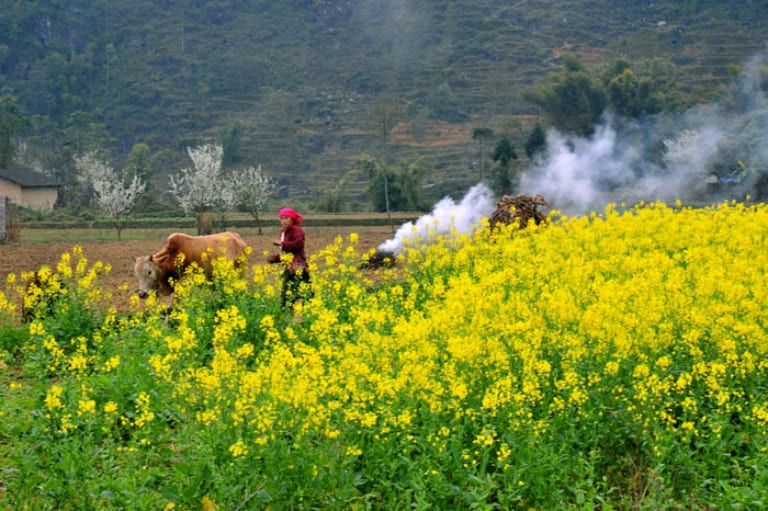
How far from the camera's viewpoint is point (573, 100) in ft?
189

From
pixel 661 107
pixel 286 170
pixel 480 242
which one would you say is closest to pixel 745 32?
pixel 661 107

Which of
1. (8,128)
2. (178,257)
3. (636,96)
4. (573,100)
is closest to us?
(178,257)

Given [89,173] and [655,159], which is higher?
[89,173]

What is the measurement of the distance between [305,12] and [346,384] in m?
104

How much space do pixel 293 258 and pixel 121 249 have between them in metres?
18.3

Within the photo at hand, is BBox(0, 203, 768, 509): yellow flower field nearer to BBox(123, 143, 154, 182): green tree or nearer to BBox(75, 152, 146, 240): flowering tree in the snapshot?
BBox(75, 152, 146, 240): flowering tree

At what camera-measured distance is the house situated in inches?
1927

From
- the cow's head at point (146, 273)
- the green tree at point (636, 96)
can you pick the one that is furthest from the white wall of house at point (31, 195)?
the cow's head at point (146, 273)

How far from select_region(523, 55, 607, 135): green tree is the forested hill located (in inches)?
283

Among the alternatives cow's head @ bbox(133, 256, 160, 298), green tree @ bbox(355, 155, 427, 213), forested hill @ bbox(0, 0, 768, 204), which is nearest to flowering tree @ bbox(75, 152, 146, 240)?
forested hill @ bbox(0, 0, 768, 204)

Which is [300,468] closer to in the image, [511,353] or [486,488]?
[486,488]

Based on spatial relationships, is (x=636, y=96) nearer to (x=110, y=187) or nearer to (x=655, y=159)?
(x=655, y=159)

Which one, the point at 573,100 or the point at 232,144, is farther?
the point at 232,144

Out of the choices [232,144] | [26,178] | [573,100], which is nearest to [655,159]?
[573,100]
